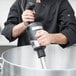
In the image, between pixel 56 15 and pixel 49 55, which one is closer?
pixel 49 55

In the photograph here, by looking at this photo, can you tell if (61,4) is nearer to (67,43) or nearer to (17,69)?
(67,43)

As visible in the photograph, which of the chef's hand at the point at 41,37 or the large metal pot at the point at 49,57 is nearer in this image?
the chef's hand at the point at 41,37

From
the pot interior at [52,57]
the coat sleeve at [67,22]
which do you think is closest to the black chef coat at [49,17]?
the coat sleeve at [67,22]

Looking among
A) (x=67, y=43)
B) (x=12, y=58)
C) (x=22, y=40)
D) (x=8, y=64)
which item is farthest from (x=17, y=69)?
(x=22, y=40)

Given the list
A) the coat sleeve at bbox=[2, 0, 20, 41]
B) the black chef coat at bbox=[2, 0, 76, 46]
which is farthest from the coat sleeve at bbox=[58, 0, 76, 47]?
the coat sleeve at bbox=[2, 0, 20, 41]

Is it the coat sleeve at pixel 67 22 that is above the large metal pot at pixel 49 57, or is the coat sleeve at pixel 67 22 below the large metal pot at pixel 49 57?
above

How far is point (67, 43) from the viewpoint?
77 centimetres

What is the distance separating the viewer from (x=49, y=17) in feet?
2.96

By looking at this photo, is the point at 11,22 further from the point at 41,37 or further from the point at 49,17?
the point at 41,37

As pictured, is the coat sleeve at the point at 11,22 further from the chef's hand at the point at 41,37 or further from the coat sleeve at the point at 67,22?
the chef's hand at the point at 41,37

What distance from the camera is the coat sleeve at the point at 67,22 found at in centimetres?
79

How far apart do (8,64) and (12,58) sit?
14cm

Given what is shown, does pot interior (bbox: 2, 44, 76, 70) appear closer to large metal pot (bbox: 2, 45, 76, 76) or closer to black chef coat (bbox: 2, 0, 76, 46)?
large metal pot (bbox: 2, 45, 76, 76)

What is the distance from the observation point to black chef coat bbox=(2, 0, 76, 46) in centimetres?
87
